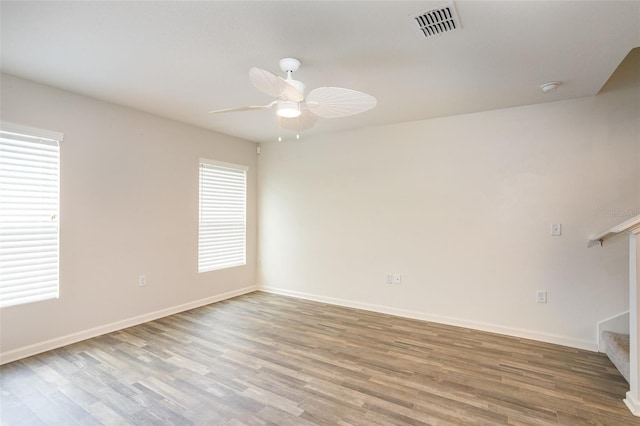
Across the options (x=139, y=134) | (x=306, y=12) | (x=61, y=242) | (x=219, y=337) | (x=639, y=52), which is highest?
(x=639, y=52)

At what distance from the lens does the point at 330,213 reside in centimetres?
469

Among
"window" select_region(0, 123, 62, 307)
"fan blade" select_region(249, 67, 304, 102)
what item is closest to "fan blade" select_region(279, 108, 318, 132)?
"fan blade" select_region(249, 67, 304, 102)

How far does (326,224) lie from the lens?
4.72 meters

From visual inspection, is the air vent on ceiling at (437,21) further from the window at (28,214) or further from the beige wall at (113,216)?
the window at (28,214)

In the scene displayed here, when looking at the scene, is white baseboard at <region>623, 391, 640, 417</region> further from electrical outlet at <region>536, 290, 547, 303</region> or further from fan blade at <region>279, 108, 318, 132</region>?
fan blade at <region>279, 108, 318, 132</region>

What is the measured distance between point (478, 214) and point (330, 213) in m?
2.00

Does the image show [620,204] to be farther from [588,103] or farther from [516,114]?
[516,114]

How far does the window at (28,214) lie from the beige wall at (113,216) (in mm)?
77

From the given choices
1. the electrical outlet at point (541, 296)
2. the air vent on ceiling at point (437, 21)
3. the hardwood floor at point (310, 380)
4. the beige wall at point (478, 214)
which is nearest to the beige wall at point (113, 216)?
the hardwood floor at point (310, 380)

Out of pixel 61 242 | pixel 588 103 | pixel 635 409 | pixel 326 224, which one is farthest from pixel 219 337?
pixel 588 103

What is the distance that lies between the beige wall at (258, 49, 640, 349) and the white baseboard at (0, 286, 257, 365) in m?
1.44

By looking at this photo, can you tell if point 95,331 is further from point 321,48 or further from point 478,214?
point 478,214

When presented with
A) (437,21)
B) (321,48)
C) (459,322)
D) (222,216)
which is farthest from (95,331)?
(437,21)

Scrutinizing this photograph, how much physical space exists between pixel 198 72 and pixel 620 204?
4.16 meters
